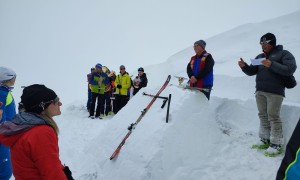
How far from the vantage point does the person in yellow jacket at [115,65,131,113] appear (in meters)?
10.8

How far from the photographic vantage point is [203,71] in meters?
5.79

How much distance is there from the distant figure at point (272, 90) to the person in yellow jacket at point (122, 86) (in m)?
6.47

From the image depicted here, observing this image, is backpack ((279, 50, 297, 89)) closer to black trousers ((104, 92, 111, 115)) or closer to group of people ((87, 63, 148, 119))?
group of people ((87, 63, 148, 119))

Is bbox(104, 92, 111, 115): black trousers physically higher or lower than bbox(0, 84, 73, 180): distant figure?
lower

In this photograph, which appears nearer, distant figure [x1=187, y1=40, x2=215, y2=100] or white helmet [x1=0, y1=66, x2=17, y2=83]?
white helmet [x1=0, y1=66, x2=17, y2=83]

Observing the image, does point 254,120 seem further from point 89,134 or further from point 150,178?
point 89,134

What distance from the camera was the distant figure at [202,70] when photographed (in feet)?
19.0

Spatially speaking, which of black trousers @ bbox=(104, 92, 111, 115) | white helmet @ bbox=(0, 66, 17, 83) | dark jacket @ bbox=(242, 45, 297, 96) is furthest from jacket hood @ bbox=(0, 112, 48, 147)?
black trousers @ bbox=(104, 92, 111, 115)

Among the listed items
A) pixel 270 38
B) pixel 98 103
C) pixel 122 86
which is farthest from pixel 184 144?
pixel 98 103

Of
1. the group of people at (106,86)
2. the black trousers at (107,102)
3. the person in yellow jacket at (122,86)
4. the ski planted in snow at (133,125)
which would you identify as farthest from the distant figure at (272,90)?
the black trousers at (107,102)

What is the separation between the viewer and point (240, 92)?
8.91 meters

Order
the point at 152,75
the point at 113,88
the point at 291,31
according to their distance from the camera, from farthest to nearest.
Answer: the point at 152,75
the point at 291,31
the point at 113,88

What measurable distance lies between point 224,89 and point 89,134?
17.1 feet

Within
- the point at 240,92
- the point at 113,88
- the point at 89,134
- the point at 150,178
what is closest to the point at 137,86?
the point at 113,88
